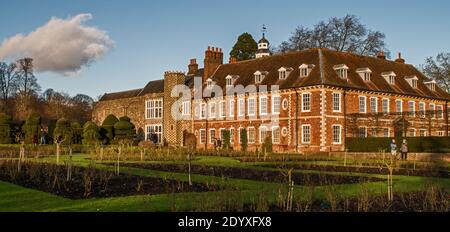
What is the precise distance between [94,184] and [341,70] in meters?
27.8

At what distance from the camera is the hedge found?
30703mm

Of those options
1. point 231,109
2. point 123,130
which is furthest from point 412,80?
point 123,130

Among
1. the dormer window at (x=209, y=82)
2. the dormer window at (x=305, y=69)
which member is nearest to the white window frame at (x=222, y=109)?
the dormer window at (x=209, y=82)

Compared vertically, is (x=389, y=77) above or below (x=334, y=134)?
above

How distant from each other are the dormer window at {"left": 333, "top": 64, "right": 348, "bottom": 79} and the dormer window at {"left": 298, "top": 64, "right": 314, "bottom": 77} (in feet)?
5.90

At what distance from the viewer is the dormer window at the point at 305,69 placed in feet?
125

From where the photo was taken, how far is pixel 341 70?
38.1 meters

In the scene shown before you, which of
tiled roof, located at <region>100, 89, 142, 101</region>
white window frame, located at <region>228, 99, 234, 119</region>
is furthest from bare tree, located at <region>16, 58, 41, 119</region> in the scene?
white window frame, located at <region>228, 99, 234, 119</region>

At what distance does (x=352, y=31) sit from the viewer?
169 feet

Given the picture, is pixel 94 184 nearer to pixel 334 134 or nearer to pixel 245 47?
pixel 334 134

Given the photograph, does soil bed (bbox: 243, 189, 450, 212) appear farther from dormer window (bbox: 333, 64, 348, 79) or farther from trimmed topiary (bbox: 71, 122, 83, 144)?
trimmed topiary (bbox: 71, 122, 83, 144)
